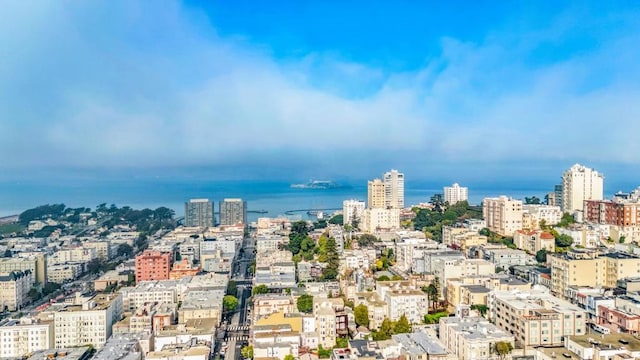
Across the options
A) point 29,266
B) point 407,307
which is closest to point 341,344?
point 407,307

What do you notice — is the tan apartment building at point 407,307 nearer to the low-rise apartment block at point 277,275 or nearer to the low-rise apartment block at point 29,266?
the low-rise apartment block at point 277,275

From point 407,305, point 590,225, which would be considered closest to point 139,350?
point 407,305

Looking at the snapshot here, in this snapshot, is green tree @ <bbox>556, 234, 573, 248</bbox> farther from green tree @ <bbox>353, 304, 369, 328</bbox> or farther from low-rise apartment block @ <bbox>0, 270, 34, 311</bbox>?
low-rise apartment block @ <bbox>0, 270, 34, 311</bbox>

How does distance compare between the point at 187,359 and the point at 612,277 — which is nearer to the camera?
the point at 187,359

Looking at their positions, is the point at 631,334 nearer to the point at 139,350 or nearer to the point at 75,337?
the point at 139,350

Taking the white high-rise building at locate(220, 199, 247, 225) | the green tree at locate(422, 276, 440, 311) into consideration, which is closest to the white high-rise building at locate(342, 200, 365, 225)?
the white high-rise building at locate(220, 199, 247, 225)
